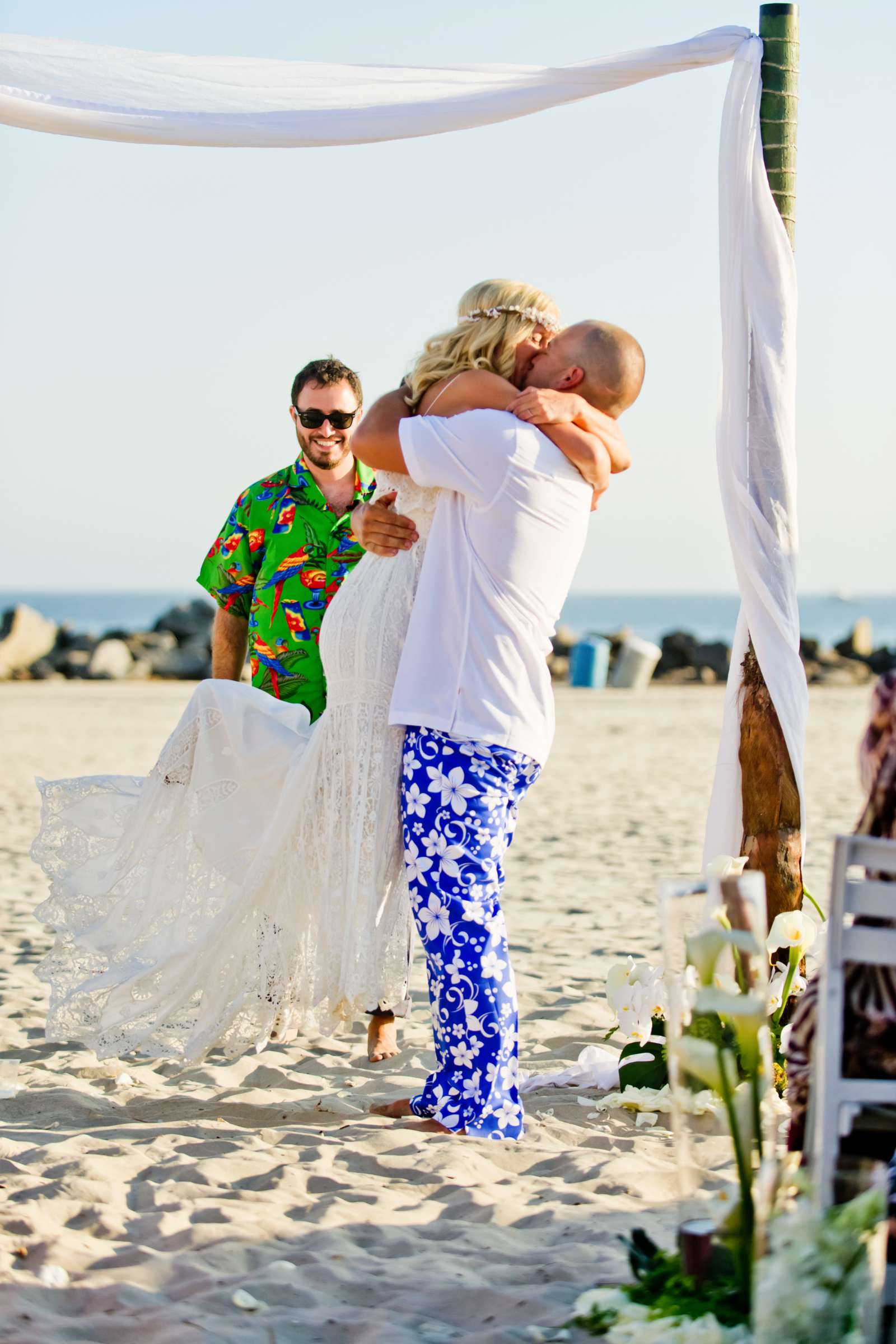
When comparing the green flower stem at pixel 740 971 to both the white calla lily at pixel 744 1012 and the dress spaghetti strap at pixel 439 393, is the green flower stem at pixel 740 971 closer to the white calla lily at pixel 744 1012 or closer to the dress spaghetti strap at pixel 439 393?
the white calla lily at pixel 744 1012

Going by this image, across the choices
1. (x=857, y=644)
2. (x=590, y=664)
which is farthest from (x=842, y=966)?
(x=857, y=644)

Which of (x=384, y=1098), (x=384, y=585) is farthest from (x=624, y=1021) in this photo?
(x=384, y=585)

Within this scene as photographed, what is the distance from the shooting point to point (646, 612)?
7756 centimetres

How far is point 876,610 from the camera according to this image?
79.0m

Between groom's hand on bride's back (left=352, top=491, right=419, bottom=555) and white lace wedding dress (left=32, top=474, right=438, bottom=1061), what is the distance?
0.25ft

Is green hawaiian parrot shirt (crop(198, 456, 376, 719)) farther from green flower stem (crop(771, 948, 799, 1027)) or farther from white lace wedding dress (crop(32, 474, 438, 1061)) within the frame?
green flower stem (crop(771, 948, 799, 1027))

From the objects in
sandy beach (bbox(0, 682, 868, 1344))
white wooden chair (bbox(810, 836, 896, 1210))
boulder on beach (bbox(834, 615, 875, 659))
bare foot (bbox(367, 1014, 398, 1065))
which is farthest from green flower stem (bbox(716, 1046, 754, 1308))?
boulder on beach (bbox(834, 615, 875, 659))

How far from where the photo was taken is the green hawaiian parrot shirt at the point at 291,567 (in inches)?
177

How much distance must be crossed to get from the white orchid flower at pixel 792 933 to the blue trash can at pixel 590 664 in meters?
18.3

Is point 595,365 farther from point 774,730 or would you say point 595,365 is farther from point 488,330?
point 774,730

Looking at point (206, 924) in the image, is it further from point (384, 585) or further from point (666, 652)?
point (666, 652)

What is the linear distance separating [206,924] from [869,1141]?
85.4 inches

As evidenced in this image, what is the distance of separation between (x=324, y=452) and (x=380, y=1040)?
1813mm

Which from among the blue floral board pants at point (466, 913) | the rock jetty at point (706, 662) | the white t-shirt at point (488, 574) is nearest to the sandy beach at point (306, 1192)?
the blue floral board pants at point (466, 913)
